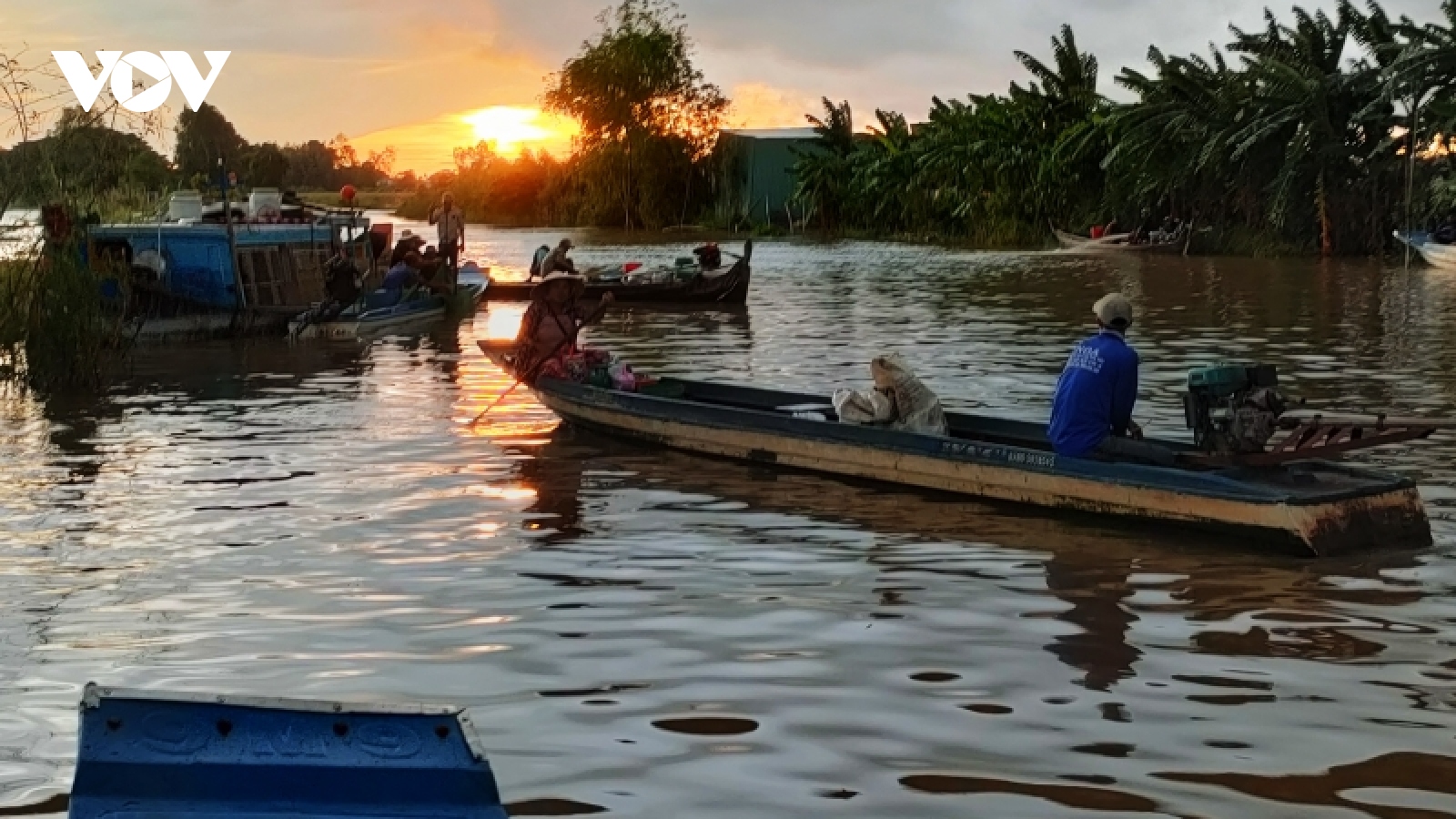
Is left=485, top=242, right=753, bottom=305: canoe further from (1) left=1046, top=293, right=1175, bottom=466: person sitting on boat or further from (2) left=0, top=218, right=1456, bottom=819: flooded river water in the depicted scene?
(1) left=1046, top=293, right=1175, bottom=466: person sitting on boat

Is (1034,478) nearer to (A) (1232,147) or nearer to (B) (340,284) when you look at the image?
(B) (340,284)

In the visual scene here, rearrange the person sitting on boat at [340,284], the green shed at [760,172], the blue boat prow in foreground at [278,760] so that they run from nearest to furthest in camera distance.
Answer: the blue boat prow in foreground at [278,760] < the person sitting on boat at [340,284] < the green shed at [760,172]

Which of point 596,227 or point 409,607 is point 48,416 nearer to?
point 409,607

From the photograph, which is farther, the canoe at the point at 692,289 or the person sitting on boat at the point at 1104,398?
the canoe at the point at 692,289

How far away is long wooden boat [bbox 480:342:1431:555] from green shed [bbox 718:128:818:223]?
4073cm

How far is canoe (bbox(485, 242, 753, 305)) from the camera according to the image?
77.4 ft

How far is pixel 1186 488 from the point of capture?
→ 7918 millimetres

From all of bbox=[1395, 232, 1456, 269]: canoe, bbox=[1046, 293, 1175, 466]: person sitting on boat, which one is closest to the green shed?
bbox=[1395, 232, 1456, 269]: canoe

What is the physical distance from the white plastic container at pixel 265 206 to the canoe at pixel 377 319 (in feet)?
6.76

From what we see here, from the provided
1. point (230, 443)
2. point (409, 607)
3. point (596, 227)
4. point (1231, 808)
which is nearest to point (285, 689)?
point (409, 607)

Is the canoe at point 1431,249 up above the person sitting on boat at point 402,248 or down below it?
above

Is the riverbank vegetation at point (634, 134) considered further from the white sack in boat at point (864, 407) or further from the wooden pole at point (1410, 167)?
the white sack in boat at point (864, 407)

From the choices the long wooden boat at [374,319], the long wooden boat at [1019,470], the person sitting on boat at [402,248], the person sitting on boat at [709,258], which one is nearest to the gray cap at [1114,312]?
the long wooden boat at [1019,470]

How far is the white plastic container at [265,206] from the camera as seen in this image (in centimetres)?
2130
